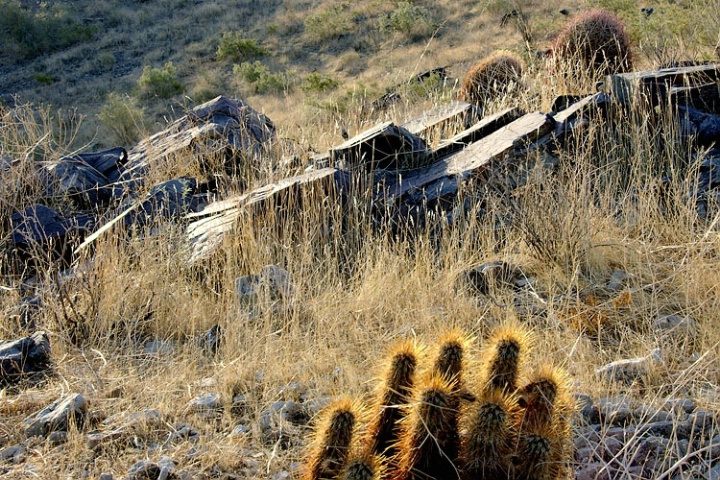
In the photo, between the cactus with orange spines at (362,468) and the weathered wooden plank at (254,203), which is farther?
the weathered wooden plank at (254,203)

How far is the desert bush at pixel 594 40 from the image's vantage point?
351 inches

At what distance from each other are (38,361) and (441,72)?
1106 centimetres

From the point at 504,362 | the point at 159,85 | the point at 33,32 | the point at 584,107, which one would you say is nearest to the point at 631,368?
the point at 504,362

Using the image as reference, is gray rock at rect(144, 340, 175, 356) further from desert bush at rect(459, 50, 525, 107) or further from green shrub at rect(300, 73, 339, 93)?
green shrub at rect(300, 73, 339, 93)

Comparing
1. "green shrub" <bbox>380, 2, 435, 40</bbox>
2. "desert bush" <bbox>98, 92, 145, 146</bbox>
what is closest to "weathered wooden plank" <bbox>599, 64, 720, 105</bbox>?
"desert bush" <bbox>98, 92, 145, 146</bbox>

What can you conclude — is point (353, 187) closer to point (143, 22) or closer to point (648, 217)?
point (648, 217)

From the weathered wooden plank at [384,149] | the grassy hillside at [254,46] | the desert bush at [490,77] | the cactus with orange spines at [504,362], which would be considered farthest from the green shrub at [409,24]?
the cactus with orange spines at [504,362]

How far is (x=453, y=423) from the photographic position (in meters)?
2.42

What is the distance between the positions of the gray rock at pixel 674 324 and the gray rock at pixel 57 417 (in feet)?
9.84

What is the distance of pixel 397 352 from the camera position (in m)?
2.56

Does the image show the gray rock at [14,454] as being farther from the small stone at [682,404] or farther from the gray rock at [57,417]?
the small stone at [682,404]

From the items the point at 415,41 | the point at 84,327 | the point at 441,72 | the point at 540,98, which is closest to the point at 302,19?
the point at 415,41

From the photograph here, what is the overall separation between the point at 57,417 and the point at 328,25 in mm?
18572

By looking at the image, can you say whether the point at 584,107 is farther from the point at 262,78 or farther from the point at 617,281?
the point at 262,78
